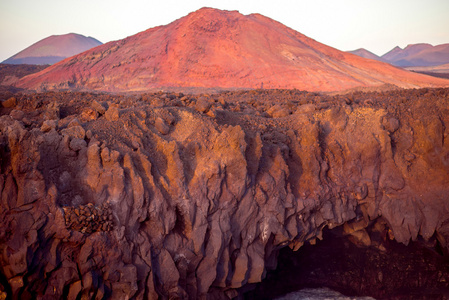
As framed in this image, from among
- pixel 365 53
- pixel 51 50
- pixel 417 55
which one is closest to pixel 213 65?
pixel 51 50

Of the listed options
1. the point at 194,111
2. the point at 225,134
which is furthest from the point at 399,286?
the point at 194,111

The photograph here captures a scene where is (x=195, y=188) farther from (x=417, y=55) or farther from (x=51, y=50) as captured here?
(x=417, y=55)

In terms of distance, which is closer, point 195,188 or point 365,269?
point 195,188

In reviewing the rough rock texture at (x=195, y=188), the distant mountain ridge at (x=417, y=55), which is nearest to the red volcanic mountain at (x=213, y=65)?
the rough rock texture at (x=195, y=188)

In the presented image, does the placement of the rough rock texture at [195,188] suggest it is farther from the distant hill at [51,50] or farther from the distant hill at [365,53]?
the distant hill at [365,53]

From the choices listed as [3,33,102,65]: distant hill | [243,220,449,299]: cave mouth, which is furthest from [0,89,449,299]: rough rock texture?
[3,33,102,65]: distant hill
